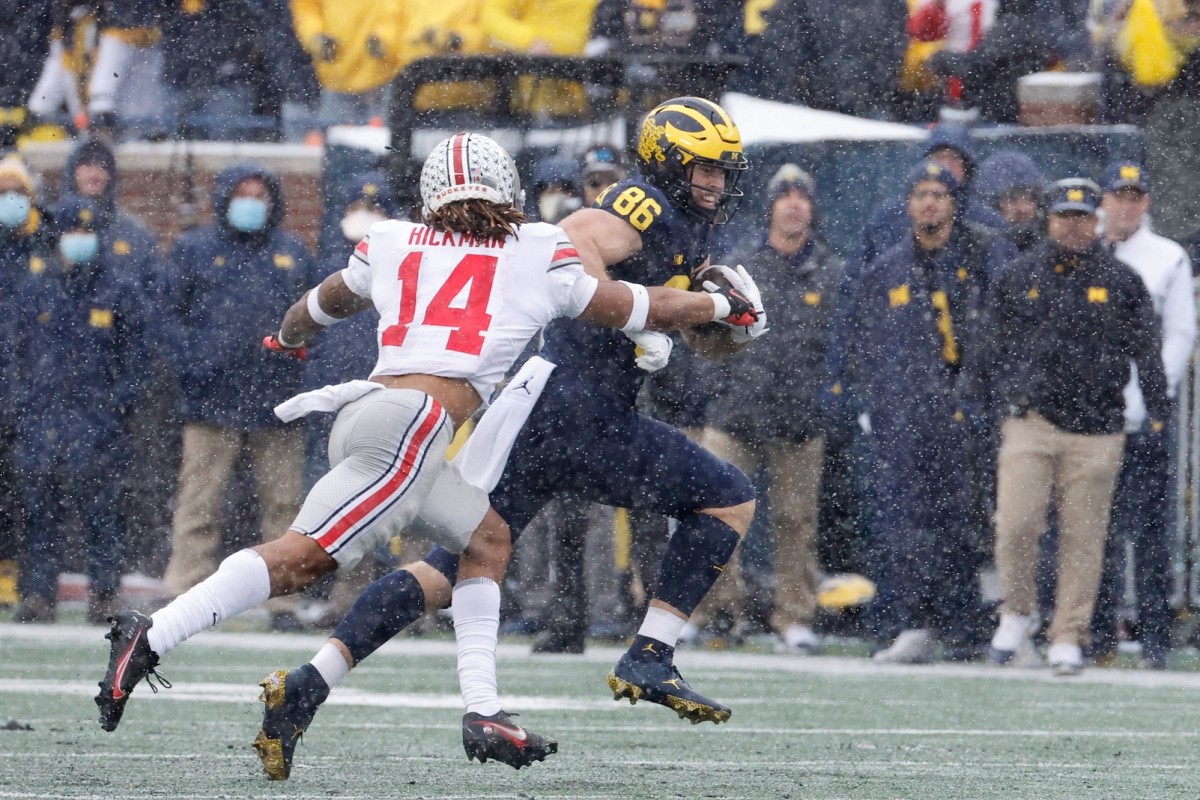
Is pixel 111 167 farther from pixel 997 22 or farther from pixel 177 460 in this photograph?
pixel 997 22

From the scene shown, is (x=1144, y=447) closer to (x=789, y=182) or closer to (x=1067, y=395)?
(x=1067, y=395)

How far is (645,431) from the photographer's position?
6059mm

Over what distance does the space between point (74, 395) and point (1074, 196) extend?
4477mm

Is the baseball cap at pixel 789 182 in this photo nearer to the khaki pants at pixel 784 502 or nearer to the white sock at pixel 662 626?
the khaki pants at pixel 784 502

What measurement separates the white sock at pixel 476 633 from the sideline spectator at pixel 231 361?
15.2ft

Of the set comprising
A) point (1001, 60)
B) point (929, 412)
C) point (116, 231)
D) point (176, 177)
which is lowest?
point (929, 412)

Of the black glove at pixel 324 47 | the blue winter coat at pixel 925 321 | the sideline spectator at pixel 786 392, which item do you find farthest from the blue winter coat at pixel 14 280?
the blue winter coat at pixel 925 321

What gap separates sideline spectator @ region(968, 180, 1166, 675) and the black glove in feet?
12.5

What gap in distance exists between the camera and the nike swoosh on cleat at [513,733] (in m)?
5.23

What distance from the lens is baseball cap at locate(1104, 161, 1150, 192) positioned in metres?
9.33

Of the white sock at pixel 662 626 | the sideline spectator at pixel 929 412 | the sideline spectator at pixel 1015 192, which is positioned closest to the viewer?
the white sock at pixel 662 626

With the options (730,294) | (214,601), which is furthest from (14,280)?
(214,601)

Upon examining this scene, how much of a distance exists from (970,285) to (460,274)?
446 cm

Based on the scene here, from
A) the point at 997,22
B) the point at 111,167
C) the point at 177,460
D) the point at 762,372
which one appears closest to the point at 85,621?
the point at 177,460
